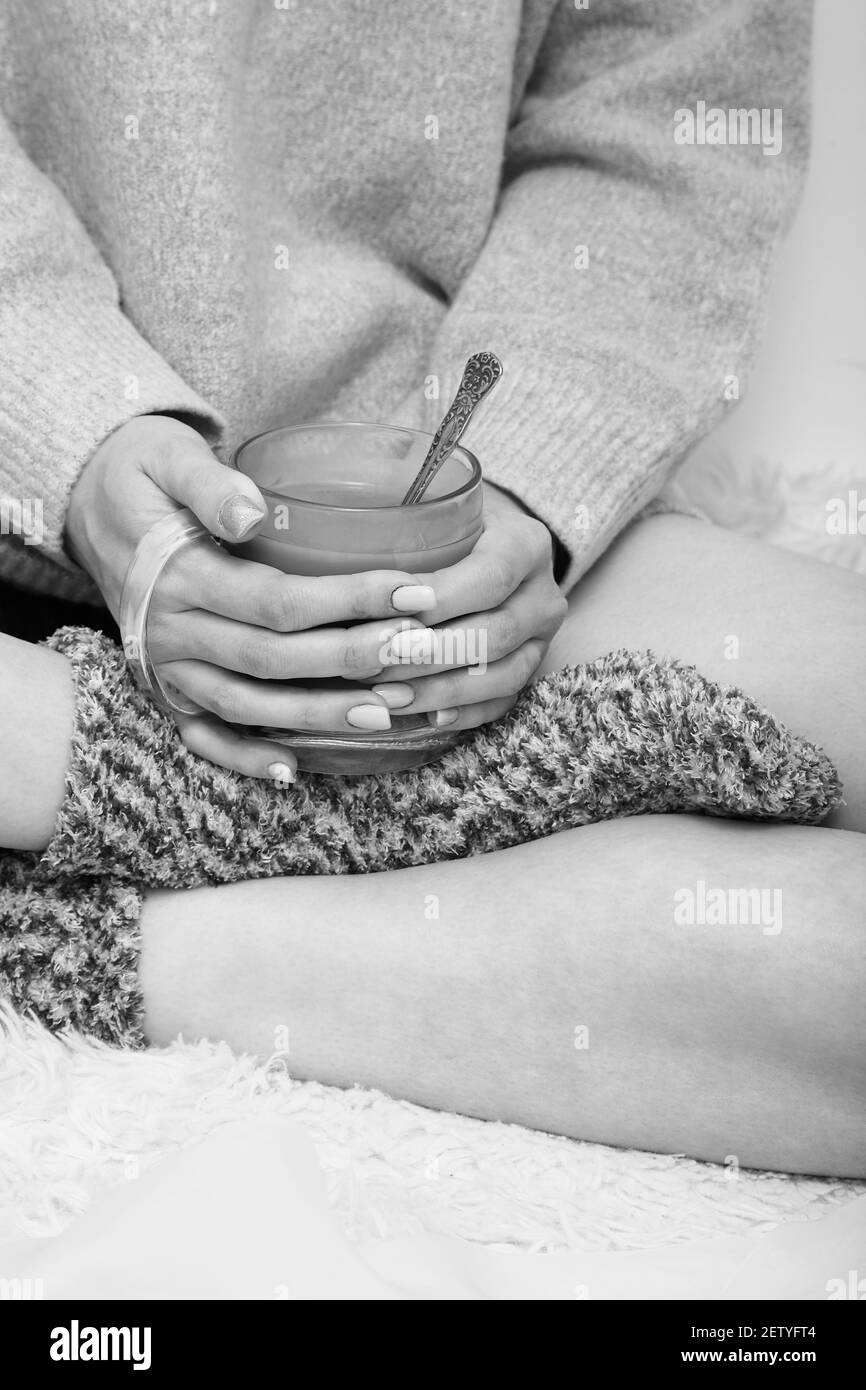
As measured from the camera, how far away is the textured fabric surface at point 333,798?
0.64 m

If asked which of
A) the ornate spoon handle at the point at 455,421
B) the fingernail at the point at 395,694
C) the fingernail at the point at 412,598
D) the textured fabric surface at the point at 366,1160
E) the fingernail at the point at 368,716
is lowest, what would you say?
the textured fabric surface at the point at 366,1160

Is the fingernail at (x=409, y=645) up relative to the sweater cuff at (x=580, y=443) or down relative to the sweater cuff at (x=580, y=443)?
down

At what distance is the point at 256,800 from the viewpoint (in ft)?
2.22

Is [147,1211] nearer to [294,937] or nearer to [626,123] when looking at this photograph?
[294,937]

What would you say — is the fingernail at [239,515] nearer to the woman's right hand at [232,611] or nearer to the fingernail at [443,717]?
the woman's right hand at [232,611]

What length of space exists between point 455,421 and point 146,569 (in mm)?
181

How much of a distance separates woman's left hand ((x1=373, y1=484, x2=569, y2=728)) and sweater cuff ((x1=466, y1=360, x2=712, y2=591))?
0.31ft

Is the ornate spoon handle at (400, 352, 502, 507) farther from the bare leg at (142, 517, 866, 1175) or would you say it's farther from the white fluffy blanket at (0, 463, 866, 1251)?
the white fluffy blanket at (0, 463, 866, 1251)

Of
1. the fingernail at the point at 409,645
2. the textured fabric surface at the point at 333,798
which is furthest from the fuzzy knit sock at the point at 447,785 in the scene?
the fingernail at the point at 409,645

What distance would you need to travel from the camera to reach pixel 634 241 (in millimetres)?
910

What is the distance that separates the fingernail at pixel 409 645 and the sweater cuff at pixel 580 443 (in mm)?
215
